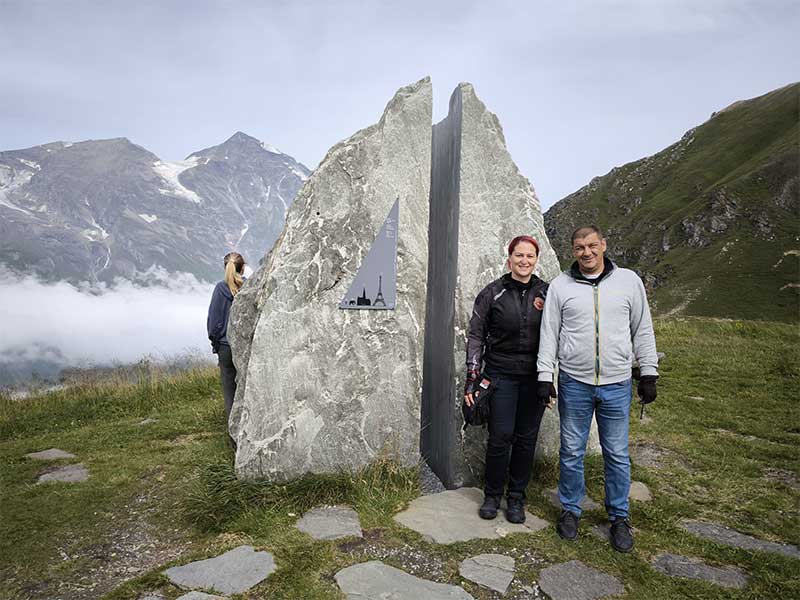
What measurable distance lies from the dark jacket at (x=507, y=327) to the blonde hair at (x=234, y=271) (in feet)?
12.7

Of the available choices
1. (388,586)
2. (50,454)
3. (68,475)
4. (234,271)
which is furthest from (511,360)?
(50,454)

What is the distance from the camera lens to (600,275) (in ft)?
14.5

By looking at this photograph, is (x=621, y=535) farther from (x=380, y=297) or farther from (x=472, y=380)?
(x=380, y=297)

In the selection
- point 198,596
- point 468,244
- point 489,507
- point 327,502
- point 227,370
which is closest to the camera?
point 198,596

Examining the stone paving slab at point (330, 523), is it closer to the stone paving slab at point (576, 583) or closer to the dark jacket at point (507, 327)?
the stone paving slab at point (576, 583)

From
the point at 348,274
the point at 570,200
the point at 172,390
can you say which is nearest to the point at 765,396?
the point at 348,274

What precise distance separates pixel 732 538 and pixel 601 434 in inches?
57.3

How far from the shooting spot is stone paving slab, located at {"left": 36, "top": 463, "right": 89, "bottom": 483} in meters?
6.36

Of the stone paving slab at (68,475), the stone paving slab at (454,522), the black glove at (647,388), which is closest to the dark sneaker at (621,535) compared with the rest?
the stone paving slab at (454,522)

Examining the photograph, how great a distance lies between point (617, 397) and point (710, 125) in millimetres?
152014

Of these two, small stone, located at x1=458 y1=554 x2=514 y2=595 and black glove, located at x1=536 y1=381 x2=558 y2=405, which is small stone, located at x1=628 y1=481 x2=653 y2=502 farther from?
small stone, located at x1=458 y1=554 x2=514 y2=595

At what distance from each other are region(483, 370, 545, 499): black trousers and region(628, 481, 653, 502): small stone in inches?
51.0

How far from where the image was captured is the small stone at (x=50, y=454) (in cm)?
718

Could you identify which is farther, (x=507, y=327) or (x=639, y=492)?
(x=639, y=492)
